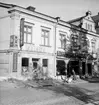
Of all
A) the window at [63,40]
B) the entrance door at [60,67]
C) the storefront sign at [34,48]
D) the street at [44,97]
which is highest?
the window at [63,40]

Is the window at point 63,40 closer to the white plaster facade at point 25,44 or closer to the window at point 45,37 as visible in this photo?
the white plaster facade at point 25,44

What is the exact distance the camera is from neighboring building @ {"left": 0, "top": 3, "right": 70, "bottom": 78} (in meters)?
16.1

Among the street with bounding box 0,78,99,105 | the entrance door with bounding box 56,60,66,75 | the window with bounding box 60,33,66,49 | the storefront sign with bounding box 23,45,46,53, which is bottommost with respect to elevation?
the street with bounding box 0,78,99,105

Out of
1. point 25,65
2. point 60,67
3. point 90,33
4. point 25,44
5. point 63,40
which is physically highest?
point 90,33

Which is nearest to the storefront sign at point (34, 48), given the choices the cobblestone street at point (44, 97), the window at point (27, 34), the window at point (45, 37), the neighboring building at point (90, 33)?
the window at point (27, 34)

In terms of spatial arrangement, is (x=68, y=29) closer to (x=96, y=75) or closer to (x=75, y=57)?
(x=75, y=57)

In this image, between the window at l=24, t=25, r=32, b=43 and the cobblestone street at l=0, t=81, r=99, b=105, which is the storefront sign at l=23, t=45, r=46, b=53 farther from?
the cobblestone street at l=0, t=81, r=99, b=105

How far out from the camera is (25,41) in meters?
17.2

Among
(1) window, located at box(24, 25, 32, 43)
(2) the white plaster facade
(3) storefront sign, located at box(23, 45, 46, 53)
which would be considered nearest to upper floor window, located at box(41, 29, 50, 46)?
(2) the white plaster facade

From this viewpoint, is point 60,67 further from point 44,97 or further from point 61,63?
point 44,97

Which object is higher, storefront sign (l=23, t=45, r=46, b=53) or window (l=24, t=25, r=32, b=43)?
window (l=24, t=25, r=32, b=43)

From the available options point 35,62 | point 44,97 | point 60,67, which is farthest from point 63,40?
point 44,97

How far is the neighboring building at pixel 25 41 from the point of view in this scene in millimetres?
16094

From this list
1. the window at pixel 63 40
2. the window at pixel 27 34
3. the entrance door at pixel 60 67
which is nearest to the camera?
the window at pixel 27 34
